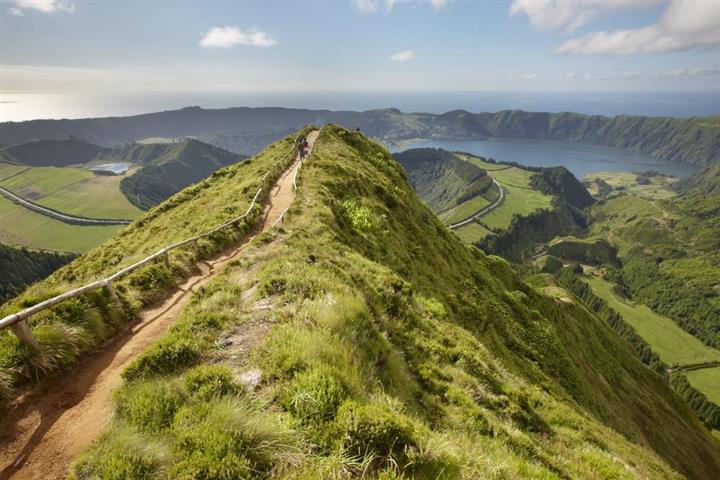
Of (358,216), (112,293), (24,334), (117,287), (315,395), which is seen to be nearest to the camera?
(315,395)

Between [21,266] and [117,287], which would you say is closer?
[117,287]

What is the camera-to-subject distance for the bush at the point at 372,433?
5.64m

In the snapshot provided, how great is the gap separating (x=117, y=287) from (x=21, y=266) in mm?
219629

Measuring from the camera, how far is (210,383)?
713 centimetres

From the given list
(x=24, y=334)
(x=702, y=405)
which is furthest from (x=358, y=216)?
(x=702, y=405)

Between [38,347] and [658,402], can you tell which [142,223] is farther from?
[658,402]

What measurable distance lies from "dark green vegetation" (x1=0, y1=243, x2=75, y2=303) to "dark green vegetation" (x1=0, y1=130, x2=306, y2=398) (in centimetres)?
16798

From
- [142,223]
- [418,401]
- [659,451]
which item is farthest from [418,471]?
[659,451]

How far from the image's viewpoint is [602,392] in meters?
33.4

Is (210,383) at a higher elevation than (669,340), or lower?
higher

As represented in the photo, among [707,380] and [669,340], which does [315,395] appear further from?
[669,340]

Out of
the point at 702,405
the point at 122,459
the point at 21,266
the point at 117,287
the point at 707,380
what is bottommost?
the point at 707,380

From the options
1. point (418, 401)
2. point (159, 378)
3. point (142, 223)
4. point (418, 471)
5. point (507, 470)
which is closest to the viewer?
point (418, 471)

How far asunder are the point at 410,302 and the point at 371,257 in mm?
5892
